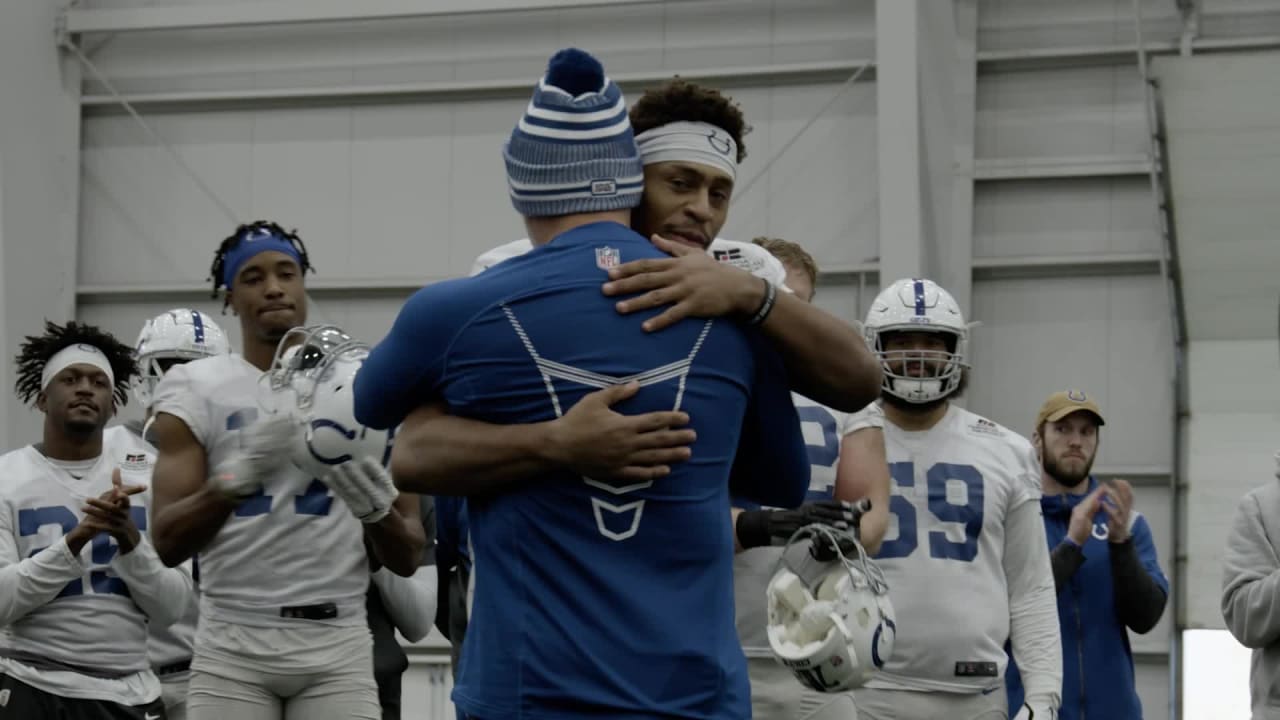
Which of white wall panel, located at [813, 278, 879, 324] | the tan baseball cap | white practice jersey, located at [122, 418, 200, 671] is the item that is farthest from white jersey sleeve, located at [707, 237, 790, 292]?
white wall panel, located at [813, 278, 879, 324]

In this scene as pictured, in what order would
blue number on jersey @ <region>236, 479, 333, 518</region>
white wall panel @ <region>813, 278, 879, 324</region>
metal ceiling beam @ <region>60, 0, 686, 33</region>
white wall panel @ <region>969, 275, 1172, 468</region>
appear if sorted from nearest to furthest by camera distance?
blue number on jersey @ <region>236, 479, 333, 518</region> → white wall panel @ <region>969, 275, 1172, 468</region> → white wall panel @ <region>813, 278, 879, 324</region> → metal ceiling beam @ <region>60, 0, 686, 33</region>

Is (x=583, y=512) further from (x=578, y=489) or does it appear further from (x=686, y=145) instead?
(x=686, y=145)

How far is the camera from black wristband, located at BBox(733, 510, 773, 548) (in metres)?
4.46

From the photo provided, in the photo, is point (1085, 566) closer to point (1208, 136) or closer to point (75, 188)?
point (1208, 136)

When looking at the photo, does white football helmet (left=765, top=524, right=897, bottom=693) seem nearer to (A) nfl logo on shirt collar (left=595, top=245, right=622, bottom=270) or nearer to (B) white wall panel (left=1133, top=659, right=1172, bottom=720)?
(A) nfl logo on shirt collar (left=595, top=245, right=622, bottom=270)

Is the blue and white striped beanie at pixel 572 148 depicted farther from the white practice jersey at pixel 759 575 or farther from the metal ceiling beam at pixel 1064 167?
the metal ceiling beam at pixel 1064 167

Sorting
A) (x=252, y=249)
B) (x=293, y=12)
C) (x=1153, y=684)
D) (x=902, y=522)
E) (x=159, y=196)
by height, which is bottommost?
(x=1153, y=684)

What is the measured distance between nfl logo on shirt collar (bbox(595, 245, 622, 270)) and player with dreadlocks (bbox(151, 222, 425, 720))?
2.03 metres

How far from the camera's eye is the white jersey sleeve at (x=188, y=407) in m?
4.73

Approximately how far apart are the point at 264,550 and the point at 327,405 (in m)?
1.50

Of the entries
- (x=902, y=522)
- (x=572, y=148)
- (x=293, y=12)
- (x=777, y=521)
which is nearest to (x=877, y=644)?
(x=572, y=148)

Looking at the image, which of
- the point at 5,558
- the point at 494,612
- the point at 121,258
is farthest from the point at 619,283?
the point at 121,258

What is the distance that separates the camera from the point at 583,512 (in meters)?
2.68

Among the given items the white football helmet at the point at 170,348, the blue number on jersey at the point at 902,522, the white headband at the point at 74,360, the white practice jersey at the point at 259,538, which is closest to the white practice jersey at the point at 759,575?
the blue number on jersey at the point at 902,522
